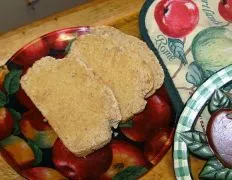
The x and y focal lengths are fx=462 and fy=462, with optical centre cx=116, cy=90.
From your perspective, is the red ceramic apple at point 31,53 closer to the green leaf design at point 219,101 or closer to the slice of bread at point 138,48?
the slice of bread at point 138,48

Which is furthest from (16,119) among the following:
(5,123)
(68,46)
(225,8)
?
(225,8)

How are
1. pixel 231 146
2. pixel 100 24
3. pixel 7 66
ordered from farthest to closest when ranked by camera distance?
pixel 100 24 < pixel 7 66 < pixel 231 146

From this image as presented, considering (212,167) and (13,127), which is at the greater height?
(13,127)

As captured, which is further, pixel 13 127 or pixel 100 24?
pixel 100 24

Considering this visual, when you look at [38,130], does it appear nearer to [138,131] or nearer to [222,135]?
[138,131]

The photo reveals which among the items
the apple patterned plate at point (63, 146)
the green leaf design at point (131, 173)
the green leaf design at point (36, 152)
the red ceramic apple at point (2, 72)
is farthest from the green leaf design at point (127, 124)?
the red ceramic apple at point (2, 72)

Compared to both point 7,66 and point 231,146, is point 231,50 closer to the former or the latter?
point 231,146

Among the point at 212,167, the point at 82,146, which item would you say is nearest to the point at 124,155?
the point at 82,146
